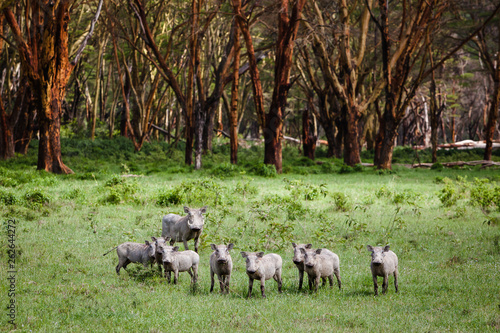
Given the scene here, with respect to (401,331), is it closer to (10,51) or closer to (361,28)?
(361,28)

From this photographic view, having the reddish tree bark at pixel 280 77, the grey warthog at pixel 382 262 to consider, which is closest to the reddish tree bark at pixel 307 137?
the reddish tree bark at pixel 280 77

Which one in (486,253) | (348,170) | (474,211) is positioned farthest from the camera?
(348,170)

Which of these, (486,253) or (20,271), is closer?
(20,271)

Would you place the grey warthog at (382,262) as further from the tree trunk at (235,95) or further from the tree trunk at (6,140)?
the tree trunk at (6,140)

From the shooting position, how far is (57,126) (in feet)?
64.6

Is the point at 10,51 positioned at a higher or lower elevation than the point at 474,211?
higher

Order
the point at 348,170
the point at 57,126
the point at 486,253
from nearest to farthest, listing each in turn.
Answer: the point at 486,253 → the point at 57,126 → the point at 348,170

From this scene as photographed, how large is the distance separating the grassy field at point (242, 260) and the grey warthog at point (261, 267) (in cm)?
23

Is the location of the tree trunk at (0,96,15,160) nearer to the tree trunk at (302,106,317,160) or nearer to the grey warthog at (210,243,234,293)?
the tree trunk at (302,106,317,160)

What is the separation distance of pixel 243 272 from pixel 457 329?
11.2 ft

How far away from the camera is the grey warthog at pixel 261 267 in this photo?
21.1 feet

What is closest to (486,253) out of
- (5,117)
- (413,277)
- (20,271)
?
(413,277)

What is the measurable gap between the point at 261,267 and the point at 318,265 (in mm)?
764

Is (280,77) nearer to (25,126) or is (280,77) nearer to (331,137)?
(331,137)
